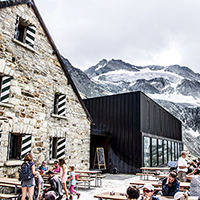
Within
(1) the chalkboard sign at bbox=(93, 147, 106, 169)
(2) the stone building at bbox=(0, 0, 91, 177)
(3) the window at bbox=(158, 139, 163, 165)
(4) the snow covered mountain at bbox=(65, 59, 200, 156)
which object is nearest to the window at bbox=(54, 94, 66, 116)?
(2) the stone building at bbox=(0, 0, 91, 177)

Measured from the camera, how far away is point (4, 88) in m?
8.21

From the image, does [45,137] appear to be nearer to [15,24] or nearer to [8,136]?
[8,136]

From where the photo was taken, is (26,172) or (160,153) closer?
(26,172)

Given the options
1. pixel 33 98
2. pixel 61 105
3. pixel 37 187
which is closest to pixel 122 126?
pixel 61 105

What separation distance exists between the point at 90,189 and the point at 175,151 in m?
15.4

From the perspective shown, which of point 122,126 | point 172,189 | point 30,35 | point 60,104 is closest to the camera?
point 172,189

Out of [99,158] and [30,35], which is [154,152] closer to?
[99,158]

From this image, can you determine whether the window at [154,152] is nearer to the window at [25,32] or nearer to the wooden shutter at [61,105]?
the wooden shutter at [61,105]

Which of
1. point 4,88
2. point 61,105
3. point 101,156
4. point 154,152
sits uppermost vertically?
point 4,88

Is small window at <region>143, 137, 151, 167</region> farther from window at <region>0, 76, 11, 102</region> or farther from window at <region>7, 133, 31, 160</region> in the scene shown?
window at <region>0, 76, 11, 102</region>

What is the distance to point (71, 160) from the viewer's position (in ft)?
36.8

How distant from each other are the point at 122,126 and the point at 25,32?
8.81m

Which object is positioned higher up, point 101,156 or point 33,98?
point 33,98

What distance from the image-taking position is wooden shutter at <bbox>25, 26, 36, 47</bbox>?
31.2 ft
